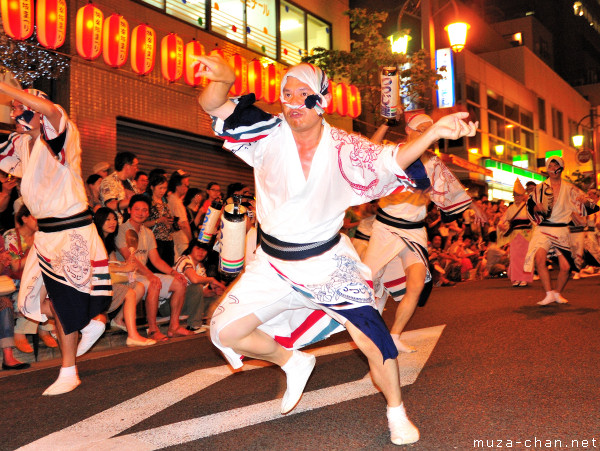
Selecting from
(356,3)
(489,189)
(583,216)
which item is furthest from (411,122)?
(489,189)

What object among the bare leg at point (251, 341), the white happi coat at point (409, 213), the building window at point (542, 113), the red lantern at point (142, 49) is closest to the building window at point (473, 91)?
the building window at point (542, 113)

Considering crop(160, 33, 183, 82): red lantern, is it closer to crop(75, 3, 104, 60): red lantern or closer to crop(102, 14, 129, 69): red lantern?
crop(102, 14, 129, 69): red lantern

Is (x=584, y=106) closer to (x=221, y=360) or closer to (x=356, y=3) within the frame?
(x=356, y=3)

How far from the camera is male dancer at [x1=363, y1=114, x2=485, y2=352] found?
6.16 meters

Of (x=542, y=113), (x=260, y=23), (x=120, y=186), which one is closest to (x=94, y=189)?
(x=120, y=186)

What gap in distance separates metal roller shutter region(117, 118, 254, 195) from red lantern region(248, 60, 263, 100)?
6.28ft

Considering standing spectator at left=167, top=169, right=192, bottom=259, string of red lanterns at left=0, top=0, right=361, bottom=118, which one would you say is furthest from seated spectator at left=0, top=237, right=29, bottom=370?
string of red lanterns at left=0, top=0, right=361, bottom=118

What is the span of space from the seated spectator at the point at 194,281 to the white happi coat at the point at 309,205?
4954 millimetres

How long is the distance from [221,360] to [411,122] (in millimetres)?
2783

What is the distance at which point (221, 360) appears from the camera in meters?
6.25

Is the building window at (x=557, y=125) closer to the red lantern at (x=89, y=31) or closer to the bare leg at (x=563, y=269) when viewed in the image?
the bare leg at (x=563, y=269)

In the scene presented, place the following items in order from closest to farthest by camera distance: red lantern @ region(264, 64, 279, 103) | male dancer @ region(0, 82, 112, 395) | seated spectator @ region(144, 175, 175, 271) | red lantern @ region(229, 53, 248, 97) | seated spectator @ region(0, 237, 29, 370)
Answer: male dancer @ region(0, 82, 112, 395) < seated spectator @ region(0, 237, 29, 370) < seated spectator @ region(144, 175, 175, 271) < red lantern @ region(229, 53, 248, 97) < red lantern @ region(264, 64, 279, 103)

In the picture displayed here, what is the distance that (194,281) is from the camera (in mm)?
8727

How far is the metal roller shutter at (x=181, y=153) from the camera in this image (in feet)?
44.2
